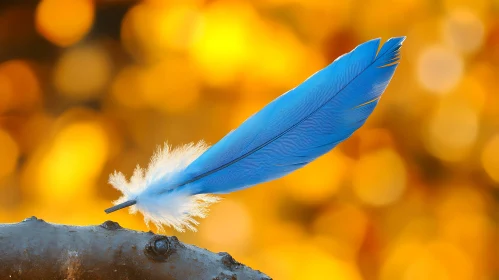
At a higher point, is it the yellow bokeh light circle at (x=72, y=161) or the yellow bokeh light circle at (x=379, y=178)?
the yellow bokeh light circle at (x=72, y=161)

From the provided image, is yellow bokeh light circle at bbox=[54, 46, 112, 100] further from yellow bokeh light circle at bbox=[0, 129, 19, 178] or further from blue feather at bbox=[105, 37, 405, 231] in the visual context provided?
blue feather at bbox=[105, 37, 405, 231]

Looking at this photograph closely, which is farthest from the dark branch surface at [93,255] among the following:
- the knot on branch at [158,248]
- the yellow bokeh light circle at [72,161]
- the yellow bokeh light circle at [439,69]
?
the yellow bokeh light circle at [439,69]

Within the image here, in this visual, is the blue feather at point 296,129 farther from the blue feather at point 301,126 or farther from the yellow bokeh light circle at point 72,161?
the yellow bokeh light circle at point 72,161

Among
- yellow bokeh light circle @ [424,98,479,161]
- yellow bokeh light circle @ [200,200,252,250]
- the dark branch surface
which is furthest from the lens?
yellow bokeh light circle @ [424,98,479,161]

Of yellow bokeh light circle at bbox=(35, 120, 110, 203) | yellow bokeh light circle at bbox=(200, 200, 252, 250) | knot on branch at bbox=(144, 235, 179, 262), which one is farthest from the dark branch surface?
yellow bokeh light circle at bbox=(35, 120, 110, 203)

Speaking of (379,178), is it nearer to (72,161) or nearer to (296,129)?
(72,161)

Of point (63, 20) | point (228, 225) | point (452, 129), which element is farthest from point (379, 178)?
point (63, 20)
